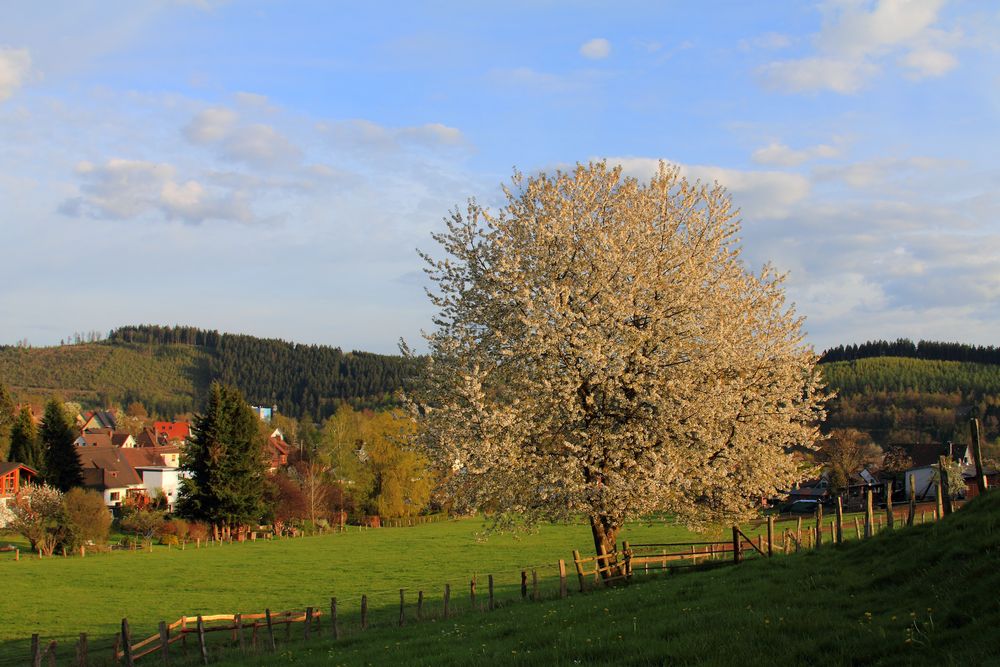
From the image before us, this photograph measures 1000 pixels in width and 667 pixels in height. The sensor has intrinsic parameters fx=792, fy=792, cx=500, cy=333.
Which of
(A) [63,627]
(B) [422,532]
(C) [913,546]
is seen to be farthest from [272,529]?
(C) [913,546]

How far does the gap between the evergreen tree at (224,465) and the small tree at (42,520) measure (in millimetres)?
12620

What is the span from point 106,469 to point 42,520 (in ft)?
138

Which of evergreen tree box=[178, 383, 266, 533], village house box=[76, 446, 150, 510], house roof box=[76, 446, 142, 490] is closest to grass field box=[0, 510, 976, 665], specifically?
evergreen tree box=[178, 383, 266, 533]

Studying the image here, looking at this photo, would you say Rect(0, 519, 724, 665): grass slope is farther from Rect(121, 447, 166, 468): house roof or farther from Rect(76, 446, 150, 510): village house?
Rect(121, 447, 166, 468): house roof

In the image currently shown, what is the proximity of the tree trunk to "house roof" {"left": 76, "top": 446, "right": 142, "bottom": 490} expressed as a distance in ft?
337

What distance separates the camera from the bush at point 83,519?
7469cm

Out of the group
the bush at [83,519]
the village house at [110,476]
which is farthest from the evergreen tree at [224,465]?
the village house at [110,476]

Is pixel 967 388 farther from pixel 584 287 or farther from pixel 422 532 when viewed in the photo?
pixel 584 287

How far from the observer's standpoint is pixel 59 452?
3738 inches

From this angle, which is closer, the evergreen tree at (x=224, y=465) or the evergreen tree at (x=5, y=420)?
the evergreen tree at (x=224, y=465)

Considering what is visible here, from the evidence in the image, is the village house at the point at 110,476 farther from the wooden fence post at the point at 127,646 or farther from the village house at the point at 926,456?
the village house at the point at 926,456

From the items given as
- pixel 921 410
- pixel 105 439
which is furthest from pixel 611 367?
pixel 921 410

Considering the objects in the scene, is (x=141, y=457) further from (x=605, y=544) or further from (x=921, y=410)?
(x=921, y=410)

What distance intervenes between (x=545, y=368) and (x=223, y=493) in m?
69.7
